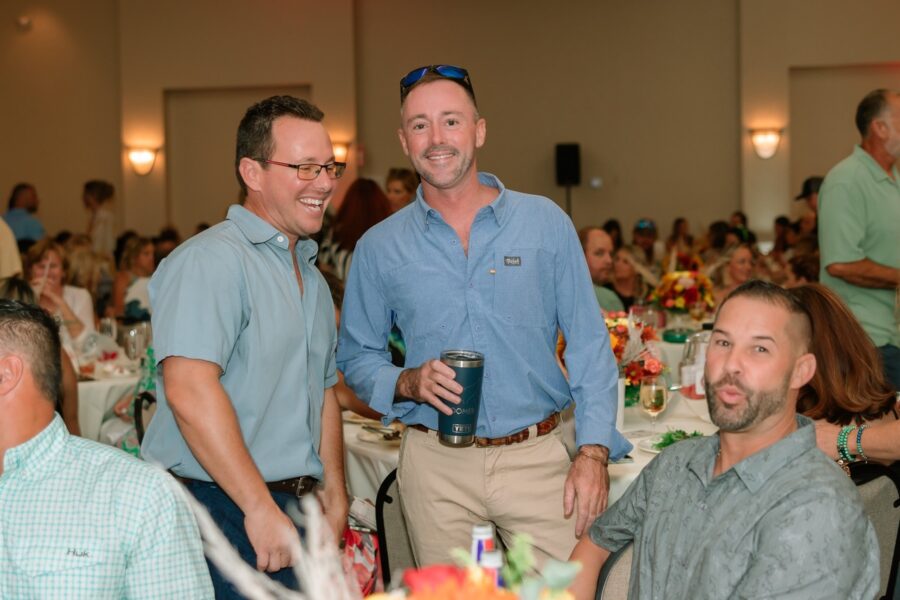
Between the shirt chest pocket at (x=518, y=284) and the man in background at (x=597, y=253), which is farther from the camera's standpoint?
the man in background at (x=597, y=253)

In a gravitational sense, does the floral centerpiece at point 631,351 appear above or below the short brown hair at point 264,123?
below

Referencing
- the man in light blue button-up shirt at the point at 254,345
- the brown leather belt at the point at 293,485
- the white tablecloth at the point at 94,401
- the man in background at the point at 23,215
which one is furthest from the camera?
the man in background at the point at 23,215

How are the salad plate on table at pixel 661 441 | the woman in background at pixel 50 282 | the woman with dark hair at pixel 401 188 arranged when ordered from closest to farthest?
the salad plate on table at pixel 661 441, the woman in background at pixel 50 282, the woman with dark hair at pixel 401 188

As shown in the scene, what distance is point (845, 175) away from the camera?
15.2 ft

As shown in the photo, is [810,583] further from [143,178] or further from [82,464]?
[143,178]

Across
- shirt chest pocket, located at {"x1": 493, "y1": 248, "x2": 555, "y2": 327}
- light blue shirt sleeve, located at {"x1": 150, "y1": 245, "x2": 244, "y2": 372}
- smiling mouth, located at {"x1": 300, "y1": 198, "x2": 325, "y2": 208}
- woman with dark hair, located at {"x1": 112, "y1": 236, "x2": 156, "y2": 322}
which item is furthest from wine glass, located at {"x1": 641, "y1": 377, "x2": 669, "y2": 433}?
woman with dark hair, located at {"x1": 112, "y1": 236, "x2": 156, "y2": 322}

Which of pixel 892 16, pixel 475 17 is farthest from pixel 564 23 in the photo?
pixel 892 16

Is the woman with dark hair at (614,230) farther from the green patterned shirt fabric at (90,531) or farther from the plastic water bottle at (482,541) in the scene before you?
the plastic water bottle at (482,541)

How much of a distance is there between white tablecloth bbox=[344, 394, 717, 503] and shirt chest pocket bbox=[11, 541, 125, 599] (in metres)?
1.68

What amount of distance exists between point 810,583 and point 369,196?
3878mm

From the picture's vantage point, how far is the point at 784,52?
43.0ft

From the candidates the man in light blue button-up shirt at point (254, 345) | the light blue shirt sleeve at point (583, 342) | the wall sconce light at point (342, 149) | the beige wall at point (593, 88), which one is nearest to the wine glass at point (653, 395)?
the light blue shirt sleeve at point (583, 342)

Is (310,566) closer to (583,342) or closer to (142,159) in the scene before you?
(583,342)

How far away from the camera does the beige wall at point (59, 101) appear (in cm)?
1409
